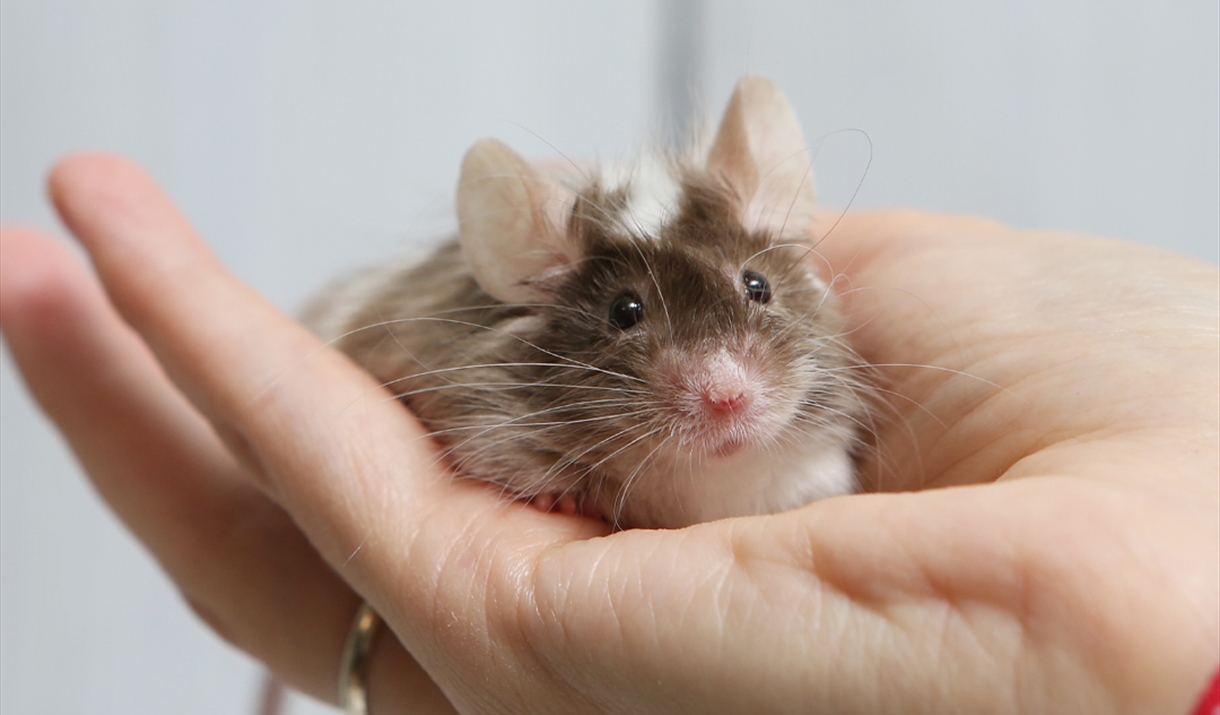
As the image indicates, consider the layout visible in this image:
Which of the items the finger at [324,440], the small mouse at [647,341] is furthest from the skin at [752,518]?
the small mouse at [647,341]

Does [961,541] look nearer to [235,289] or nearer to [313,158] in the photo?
[235,289]

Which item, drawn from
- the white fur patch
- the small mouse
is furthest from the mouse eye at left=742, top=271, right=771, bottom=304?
the white fur patch

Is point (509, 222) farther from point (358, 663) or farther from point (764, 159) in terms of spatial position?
point (358, 663)

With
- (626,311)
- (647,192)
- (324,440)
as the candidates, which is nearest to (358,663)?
(324,440)

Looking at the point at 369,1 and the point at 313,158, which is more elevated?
the point at 369,1

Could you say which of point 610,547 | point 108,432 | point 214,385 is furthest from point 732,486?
point 108,432

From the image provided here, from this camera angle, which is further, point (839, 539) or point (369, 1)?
point (369, 1)

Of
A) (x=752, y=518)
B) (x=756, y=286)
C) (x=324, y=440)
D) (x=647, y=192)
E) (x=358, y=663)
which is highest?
(x=647, y=192)
